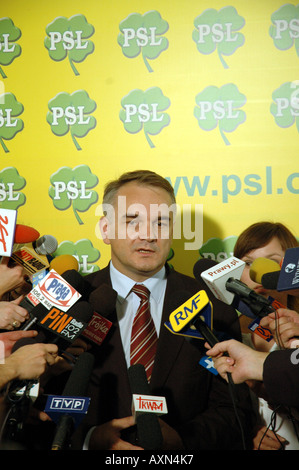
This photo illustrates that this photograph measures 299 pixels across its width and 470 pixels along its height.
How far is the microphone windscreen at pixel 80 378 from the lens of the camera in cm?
125

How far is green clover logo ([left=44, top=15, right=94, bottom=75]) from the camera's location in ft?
9.09

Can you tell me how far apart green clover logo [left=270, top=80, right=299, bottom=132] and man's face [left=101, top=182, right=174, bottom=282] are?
94 centimetres

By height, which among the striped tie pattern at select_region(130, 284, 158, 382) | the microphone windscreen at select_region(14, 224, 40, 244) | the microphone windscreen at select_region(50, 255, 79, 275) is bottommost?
the striped tie pattern at select_region(130, 284, 158, 382)

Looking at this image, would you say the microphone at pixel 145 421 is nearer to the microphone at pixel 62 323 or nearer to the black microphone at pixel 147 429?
the black microphone at pixel 147 429

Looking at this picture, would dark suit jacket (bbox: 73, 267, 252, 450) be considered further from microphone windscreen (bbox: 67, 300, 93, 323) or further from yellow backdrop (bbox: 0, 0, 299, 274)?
yellow backdrop (bbox: 0, 0, 299, 274)

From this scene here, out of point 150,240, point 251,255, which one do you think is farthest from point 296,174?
point 150,240

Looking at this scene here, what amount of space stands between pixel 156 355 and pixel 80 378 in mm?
675

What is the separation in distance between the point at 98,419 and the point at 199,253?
121 centimetres

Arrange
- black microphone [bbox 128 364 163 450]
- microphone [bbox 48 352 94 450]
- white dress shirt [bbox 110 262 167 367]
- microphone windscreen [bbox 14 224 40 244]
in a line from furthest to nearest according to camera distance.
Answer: white dress shirt [bbox 110 262 167 367], microphone windscreen [bbox 14 224 40 244], black microphone [bbox 128 364 163 450], microphone [bbox 48 352 94 450]

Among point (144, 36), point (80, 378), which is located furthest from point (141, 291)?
point (144, 36)

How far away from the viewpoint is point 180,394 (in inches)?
75.0

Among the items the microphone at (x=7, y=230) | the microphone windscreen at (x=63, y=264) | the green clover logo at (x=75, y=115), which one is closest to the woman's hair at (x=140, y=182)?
the microphone windscreen at (x=63, y=264)

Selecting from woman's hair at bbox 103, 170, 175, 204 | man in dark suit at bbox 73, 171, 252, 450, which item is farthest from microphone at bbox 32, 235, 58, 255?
woman's hair at bbox 103, 170, 175, 204

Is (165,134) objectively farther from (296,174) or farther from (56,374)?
(56,374)
